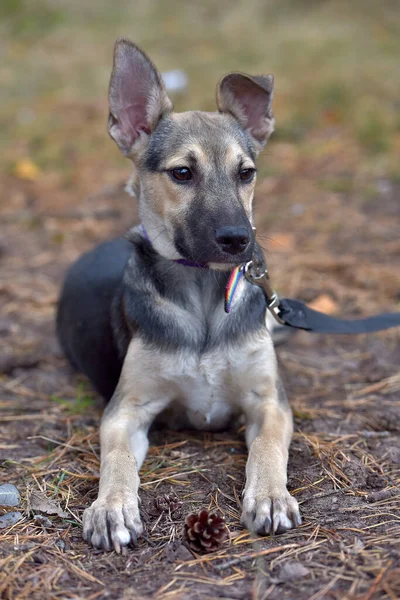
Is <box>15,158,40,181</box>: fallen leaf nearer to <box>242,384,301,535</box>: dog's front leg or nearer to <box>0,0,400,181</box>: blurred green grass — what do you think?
<box>0,0,400,181</box>: blurred green grass

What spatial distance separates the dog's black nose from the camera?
3258 mm

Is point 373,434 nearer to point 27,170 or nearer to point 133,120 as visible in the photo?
point 133,120

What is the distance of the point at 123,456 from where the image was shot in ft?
10.9

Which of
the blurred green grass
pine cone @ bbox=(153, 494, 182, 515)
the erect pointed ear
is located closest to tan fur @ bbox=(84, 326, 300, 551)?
pine cone @ bbox=(153, 494, 182, 515)

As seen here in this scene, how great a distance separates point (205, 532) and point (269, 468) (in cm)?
54

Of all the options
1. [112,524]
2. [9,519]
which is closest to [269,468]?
[112,524]

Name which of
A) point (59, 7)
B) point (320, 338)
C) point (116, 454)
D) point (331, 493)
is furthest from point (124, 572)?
point (59, 7)

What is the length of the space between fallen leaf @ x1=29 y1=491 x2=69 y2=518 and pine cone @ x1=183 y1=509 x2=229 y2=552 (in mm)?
679

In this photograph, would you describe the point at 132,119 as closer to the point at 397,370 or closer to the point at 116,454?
the point at 116,454

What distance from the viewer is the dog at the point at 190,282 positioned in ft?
11.2

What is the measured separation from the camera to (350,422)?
407cm

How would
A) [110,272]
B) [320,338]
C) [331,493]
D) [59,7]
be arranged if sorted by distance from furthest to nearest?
1. [59,7]
2. [320,338]
3. [110,272]
4. [331,493]

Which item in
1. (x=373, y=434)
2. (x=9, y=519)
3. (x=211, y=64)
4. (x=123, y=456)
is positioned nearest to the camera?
(x=9, y=519)

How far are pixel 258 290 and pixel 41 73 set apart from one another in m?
10.6
